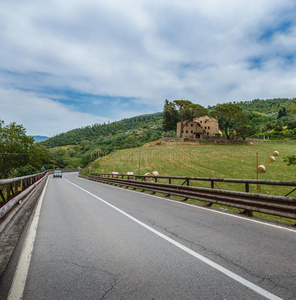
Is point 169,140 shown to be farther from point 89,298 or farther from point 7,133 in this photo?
point 89,298

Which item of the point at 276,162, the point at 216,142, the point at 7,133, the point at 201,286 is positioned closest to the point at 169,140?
the point at 216,142

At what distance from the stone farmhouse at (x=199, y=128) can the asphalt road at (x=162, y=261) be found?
7150 cm

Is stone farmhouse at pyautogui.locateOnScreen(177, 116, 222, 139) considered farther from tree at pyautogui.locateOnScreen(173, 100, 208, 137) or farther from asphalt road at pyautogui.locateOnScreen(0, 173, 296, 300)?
asphalt road at pyautogui.locateOnScreen(0, 173, 296, 300)

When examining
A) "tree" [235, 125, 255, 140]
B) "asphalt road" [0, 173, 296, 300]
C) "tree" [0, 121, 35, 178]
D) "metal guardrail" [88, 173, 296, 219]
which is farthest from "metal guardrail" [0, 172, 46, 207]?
"tree" [235, 125, 255, 140]

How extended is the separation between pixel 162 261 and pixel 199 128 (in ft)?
252

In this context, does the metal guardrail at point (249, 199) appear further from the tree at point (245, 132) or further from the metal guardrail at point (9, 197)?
the tree at point (245, 132)

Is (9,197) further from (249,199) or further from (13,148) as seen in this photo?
(13,148)

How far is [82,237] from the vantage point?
5.03 metres

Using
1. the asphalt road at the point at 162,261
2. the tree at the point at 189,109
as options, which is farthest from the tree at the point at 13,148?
the asphalt road at the point at 162,261

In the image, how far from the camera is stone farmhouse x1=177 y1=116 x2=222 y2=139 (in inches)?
3009

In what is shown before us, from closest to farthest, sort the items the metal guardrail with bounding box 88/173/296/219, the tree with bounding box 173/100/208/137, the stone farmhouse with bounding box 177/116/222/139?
the metal guardrail with bounding box 88/173/296/219 → the tree with bounding box 173/100/208/137 → the stone farmhouse with bounding box 177/116/222/139

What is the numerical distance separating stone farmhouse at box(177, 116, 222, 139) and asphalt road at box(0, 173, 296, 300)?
235ft

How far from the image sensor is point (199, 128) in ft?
255

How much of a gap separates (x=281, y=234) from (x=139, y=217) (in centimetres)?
387
